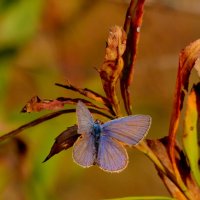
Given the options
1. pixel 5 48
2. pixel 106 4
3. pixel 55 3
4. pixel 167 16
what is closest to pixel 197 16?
pixel 167 16

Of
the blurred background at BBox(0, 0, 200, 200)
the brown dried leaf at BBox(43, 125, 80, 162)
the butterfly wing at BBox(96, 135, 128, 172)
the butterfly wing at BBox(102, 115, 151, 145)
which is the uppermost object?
the blurred background at BBox(0, 0, 200, 200)

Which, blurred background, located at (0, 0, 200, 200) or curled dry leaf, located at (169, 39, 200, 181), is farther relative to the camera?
blurred background, located at (0, 0, 200, 200)

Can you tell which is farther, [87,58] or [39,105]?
[87,58]

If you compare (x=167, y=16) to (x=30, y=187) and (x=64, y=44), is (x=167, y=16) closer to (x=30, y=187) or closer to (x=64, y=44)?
(x=64, y=44)

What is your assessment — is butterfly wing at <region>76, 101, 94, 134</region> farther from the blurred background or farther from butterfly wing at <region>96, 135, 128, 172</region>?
the blurred background

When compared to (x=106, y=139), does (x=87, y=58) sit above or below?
above

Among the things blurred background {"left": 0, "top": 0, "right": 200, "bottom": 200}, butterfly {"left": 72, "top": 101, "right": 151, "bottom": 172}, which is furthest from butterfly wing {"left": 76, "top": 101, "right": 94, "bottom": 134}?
blurred background {"left": 0, "top": 0, "right": 200, "bottom": 200}

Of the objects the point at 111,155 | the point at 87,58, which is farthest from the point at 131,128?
the point at 87,58

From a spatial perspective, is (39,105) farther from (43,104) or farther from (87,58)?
(87,58)
